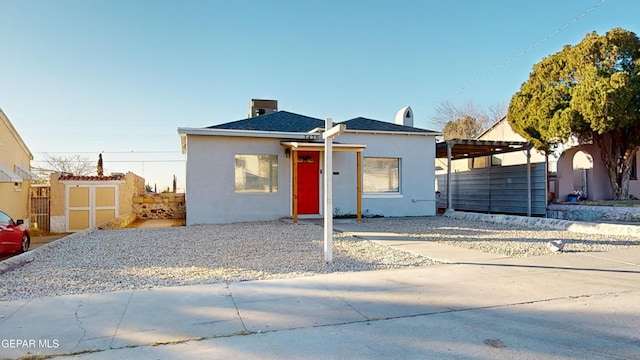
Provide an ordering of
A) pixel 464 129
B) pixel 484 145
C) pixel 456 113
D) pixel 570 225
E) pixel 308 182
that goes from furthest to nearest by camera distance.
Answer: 1. pixel 456 113
2. pixel 464 129
3. pixel 484 145
4. pixel 308 182
5. pixel 570 225

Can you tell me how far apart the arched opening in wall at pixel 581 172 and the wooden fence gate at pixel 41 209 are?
22.0 meters

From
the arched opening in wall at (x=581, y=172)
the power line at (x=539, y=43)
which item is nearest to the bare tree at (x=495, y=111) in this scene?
the power line at (x=539, y=43)

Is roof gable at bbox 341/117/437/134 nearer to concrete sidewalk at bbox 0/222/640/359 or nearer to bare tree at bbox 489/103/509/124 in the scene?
concrete sidewalk at bbox 0/222/640/359

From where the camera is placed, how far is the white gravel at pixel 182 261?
4.93m

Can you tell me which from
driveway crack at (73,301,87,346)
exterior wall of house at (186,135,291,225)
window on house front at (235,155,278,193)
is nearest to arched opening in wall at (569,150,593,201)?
exterior wall of house at (186,135,291,225)

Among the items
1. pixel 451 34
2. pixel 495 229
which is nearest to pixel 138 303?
pixel 495 229

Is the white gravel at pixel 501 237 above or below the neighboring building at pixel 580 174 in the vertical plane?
below

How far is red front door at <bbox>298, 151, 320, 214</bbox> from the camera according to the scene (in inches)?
478

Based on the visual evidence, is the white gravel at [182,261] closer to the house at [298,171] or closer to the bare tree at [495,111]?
the house at [298,171]

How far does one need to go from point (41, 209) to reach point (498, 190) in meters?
19.7

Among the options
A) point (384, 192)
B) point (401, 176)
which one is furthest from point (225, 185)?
point (401, 176)

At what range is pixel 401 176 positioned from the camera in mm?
13242

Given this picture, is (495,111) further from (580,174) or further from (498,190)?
(498,190)

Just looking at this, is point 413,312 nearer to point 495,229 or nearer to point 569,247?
point 569,247
